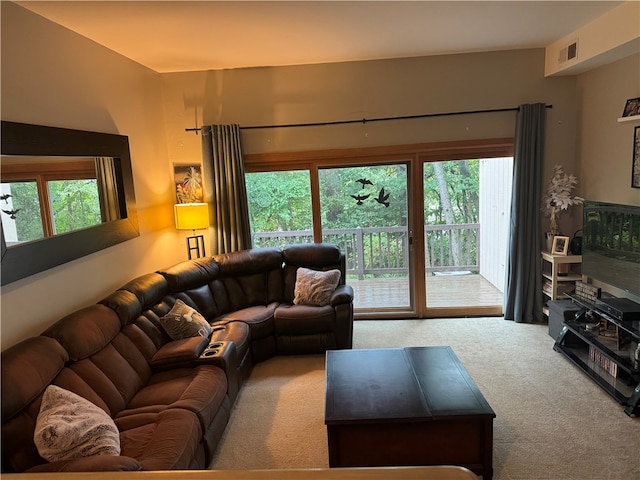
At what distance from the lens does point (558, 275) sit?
4277mm

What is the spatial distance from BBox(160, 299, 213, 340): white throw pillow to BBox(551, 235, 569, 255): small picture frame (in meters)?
3.50

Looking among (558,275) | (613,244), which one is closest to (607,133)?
(613,244)

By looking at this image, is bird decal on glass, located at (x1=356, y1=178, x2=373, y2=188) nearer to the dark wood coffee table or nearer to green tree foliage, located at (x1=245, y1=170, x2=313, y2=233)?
green tree foliage, located at (x1=245, y1=170, x2=313, y2=233)

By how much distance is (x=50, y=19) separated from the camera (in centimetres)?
285

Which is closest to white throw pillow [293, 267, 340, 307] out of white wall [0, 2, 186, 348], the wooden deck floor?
the wooden deck floor

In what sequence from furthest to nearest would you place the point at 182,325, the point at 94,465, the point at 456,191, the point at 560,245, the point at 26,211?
the point at 456,191, the point at 560,245, the point at 182,325, the point at 26,211, the point at 94,465

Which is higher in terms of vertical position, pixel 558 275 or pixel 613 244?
pixel 613 244

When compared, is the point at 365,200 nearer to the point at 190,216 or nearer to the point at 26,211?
the point at 190,216

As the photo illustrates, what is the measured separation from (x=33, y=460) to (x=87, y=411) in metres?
0.28

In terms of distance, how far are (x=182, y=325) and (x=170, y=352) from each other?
330 mm

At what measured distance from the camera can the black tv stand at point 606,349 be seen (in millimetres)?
2936

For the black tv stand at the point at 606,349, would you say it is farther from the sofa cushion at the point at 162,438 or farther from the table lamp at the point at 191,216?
the table lamp at the point at 191,216

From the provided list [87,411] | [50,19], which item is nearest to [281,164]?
[50,19]

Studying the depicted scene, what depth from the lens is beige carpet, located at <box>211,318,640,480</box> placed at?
2447 mm
